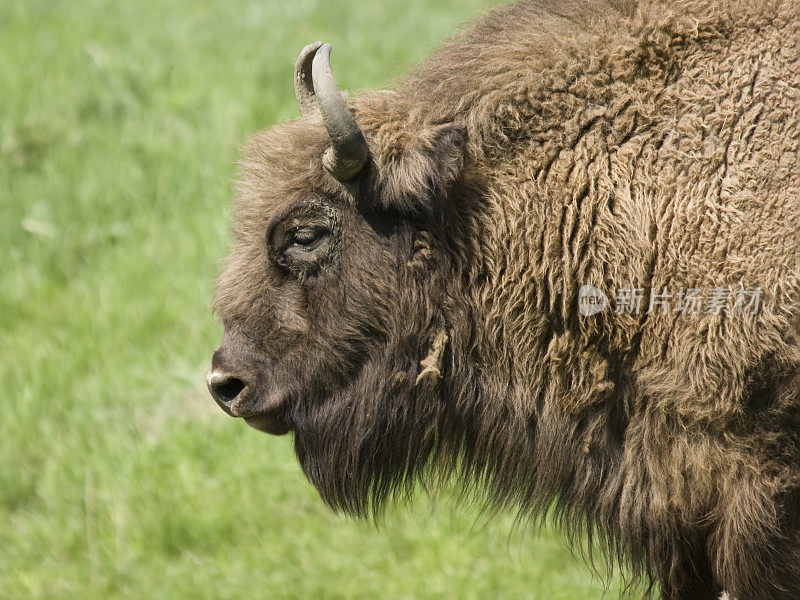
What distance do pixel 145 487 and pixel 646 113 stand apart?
3.49 m

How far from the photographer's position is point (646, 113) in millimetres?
3275

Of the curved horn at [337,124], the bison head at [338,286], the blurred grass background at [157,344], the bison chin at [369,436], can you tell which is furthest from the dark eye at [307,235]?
the blurred grass background at [157,344]

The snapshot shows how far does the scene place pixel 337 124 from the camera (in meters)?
3.23

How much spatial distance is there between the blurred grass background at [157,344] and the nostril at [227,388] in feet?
4.22

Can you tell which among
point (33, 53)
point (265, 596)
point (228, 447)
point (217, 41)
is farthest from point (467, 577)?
point (33, 53)

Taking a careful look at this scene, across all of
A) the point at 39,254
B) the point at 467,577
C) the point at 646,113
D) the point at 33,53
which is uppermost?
the point at 646,113

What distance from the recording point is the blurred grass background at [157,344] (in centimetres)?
496

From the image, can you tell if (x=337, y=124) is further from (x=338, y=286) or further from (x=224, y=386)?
(x=224, y=386)

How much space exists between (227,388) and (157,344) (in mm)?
3074

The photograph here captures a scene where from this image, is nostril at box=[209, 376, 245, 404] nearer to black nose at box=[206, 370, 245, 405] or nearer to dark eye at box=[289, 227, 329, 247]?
black nose at box=[206, 370, 245, 405]

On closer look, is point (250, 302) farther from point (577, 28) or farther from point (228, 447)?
point (228, 447)

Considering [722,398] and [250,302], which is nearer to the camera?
[722,398]

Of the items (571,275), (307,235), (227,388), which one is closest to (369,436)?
(227,388)

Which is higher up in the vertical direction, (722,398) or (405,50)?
(722,398)
